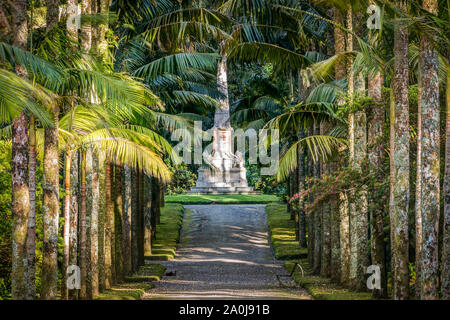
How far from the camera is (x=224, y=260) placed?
2631cm

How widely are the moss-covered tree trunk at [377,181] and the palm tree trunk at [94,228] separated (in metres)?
6.09

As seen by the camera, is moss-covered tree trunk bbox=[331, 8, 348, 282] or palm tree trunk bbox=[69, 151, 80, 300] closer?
palm tree trunk bbox=[69, 151, 80, 300]

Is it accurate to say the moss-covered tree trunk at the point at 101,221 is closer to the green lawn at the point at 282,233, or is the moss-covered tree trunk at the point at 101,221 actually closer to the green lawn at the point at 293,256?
the green lawn at the point at 293,256

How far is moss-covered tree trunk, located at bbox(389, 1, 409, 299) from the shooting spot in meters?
12.9

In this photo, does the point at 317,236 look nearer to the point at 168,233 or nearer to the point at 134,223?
the point at 134,223

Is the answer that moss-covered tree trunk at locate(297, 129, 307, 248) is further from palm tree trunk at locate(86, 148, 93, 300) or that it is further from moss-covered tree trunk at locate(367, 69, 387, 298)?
palm tree trunk at locate(86, 148, 93, 300)

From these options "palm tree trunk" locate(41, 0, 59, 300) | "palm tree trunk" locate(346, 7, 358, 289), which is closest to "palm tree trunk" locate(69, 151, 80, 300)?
"palm tree trunk" locate(41, 0, 59, 300)

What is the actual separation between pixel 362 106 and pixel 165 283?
838cm

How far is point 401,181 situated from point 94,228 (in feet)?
22.8

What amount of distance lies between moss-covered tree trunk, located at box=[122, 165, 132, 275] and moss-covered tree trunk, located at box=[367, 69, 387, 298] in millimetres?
7394

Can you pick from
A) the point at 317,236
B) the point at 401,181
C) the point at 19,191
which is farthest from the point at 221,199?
the point at 19,191

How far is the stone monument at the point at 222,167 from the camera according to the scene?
44.6 m
